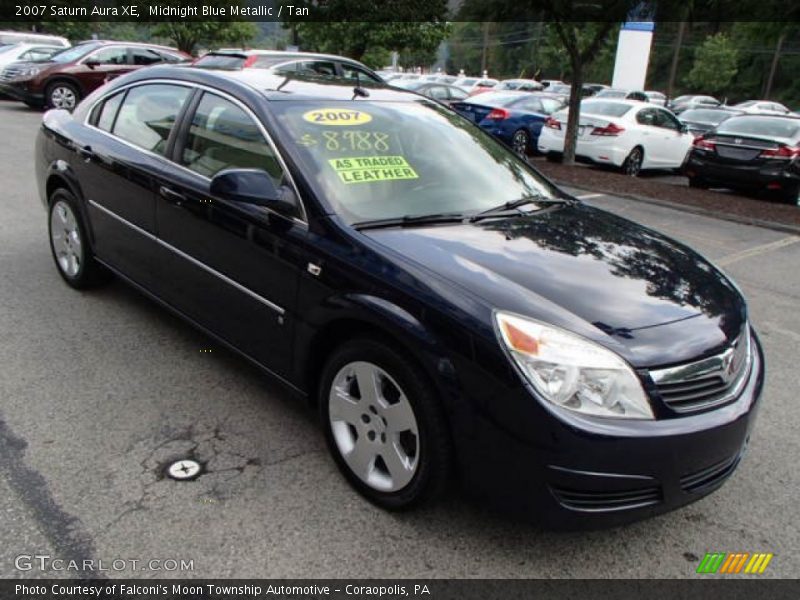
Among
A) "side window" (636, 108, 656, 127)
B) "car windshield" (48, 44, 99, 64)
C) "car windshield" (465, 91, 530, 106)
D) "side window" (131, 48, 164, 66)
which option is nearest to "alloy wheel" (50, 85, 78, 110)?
"car windshield" (48, 44, 99, 64)

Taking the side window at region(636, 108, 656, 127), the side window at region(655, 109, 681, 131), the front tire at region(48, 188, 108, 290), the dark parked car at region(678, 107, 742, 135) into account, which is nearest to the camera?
the front tire at region(48, 188, 108, 290)

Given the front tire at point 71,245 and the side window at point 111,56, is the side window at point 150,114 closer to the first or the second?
the front tire at point 71,245

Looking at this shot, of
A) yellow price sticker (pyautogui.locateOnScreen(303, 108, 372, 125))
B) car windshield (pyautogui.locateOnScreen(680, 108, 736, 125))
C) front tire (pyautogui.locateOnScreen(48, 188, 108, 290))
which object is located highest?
yellow price sticker (pyautogui.locateOnScreen(303, 108, 372, 125))

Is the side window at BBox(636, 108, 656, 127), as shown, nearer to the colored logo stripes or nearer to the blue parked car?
the blue parked car

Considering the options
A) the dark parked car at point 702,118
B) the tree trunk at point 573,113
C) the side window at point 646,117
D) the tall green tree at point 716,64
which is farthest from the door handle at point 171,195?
the tall green tree at point 716,64

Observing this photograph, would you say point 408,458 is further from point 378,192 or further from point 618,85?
point 618,85

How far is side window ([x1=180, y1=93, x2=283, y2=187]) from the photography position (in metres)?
3.32

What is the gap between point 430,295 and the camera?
2525 mm

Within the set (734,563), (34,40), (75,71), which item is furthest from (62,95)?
(734,563)

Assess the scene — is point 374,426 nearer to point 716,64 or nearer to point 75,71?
point 75,71

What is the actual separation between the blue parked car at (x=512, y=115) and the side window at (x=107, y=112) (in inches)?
401

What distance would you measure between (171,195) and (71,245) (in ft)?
5.16

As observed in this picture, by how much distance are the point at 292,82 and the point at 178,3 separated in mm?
26397

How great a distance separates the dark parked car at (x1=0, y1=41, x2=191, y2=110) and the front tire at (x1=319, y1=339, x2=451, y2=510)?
14630 mm
